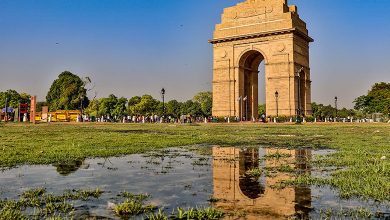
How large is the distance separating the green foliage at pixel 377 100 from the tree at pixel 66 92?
7167 centimetres

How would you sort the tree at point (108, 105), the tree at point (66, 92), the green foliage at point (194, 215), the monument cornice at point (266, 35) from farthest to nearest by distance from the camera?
1. the tree at point (108, 105)
2. the tree at point (66, 92)
3. the monument cornice at point (266, 35)
4. the green foliage at point (194, 215)

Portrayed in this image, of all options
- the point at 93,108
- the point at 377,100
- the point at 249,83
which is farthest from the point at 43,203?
the point at 93,108

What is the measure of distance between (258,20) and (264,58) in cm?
536

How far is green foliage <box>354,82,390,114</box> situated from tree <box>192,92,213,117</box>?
1665 inches

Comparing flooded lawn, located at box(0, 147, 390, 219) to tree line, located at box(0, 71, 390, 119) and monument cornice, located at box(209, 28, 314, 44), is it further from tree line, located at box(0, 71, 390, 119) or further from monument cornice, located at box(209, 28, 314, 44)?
tree line, located at box(0, 71, 390, 119)

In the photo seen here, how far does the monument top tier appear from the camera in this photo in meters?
44.1

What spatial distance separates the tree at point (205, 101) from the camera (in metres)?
103

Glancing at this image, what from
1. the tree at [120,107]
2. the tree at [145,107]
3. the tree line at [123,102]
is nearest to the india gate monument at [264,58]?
the tree line at [123,102]

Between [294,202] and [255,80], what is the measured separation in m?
50.0

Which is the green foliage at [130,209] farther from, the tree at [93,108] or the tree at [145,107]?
the tree at [93,108]

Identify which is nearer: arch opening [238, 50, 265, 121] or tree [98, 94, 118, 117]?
arch opening [238, 50, 265, 121]

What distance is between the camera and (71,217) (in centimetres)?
335

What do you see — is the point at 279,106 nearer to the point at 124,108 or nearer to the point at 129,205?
the point at 129,205

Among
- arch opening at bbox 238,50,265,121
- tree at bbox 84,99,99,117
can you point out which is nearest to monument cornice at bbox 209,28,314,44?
arch opening at bbox 238,50,265,121
